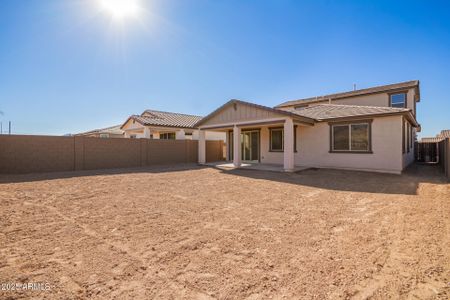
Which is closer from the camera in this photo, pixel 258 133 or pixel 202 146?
pixel 258 133

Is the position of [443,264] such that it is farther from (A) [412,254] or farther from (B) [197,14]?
(B) [197,14]

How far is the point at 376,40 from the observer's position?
11.0 m

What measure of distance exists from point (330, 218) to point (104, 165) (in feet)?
41.3

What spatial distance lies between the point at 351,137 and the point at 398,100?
26.8ft

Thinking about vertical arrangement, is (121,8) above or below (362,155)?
above

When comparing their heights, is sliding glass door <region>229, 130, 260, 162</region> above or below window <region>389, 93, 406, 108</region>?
below

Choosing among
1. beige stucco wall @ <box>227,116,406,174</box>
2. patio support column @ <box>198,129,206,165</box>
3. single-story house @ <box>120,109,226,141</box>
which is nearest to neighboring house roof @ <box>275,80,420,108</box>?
beige stucco wall @ <box>227,116,406,174</box>

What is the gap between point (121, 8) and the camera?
7.72 metres

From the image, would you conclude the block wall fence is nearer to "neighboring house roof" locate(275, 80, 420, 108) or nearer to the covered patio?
the covered patio

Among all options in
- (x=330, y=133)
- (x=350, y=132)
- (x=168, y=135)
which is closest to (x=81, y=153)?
(x=168, y=135)

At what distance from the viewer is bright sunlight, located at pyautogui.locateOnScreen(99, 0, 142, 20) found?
7.42m

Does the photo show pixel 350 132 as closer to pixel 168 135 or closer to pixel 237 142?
pixel 237 142

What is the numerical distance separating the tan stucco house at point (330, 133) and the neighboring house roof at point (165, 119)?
4.86 meters

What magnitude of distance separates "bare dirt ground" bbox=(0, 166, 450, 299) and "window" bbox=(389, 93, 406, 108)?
12.8m
